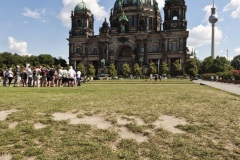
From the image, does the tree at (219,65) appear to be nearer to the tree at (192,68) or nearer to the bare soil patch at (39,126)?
the tree at (192,68)

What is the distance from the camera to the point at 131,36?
362ft

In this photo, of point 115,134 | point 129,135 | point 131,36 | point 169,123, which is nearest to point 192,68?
point 131,36

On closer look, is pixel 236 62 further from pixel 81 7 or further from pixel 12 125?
pixel 12 125

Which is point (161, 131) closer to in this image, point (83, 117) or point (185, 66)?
point (83, 117)

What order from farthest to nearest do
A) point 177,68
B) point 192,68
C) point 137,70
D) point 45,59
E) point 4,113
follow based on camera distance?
1. point 45,59
2. point 137,70
3. point 177,68
4. point 192,68
5. point 4,113

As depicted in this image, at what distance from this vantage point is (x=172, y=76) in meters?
99.8

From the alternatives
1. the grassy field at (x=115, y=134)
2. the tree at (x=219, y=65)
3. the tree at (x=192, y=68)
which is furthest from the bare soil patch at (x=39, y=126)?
the tree at (x=219, y=65)

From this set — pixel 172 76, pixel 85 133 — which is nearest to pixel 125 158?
pixel 85 133

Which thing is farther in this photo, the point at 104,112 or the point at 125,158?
the point at 104,112

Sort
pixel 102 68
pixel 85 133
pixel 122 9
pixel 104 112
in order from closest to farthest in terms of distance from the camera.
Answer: pixel 85 133, pixel 104 112, pixel 102 68, pixel 122 9

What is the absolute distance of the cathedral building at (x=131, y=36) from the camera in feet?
340

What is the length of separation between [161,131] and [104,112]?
3.00 m

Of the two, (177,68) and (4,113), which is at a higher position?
(177,68)

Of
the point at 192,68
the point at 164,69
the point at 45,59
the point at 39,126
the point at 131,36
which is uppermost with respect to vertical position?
the point at 131,36
